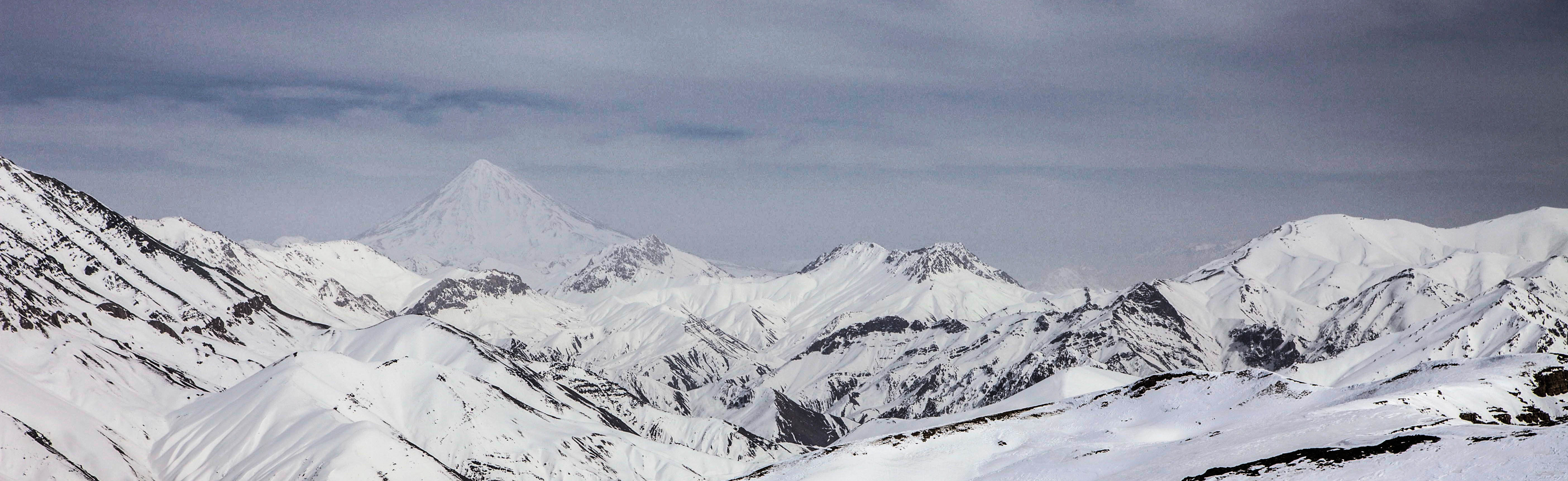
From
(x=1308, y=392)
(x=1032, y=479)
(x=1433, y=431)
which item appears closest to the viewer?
(x=1433, y=431)

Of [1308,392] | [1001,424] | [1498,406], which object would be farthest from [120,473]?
[1498,406]

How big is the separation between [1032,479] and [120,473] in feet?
629

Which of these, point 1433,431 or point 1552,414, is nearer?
point 1433,431

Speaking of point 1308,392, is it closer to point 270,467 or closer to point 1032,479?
point 1032,479

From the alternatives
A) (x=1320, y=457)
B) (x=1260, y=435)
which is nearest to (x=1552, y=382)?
(x=1260, y=435)

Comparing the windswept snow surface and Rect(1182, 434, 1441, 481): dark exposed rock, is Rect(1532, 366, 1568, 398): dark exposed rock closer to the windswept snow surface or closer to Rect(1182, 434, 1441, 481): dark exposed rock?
the windswept snow surface

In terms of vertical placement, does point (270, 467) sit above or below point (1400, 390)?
below

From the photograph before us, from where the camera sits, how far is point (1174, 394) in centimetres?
10256

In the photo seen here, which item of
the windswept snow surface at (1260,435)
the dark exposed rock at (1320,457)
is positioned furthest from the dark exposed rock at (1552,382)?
the dark exposed rock at (1320,457)

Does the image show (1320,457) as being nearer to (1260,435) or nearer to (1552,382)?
(1260,435)

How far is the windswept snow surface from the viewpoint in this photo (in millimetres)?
51594

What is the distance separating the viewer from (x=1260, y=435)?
242 feet

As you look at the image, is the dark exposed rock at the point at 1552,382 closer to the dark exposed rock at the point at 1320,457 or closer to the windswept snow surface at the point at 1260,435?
the windswept snow surface at the point at 1260,435

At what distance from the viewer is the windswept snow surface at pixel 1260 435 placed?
169ft
